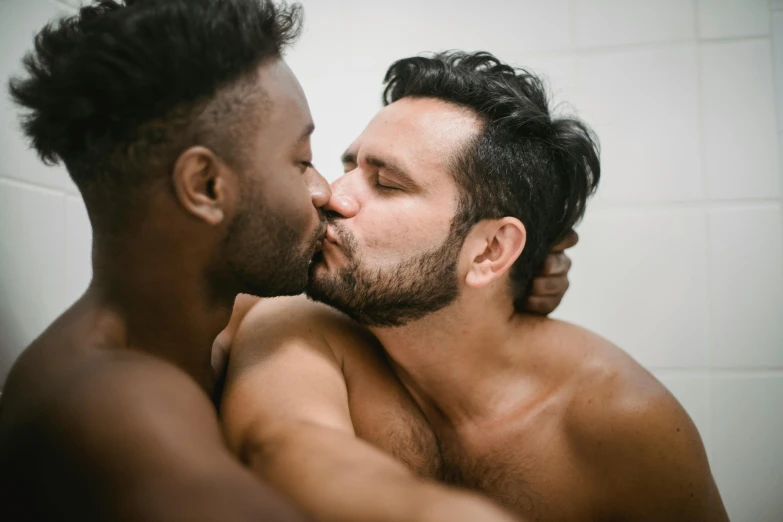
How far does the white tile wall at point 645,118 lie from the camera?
1.75 metres

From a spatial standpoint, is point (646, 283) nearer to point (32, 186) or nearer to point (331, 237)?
point (331, 237)

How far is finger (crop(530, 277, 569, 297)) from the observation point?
1353 millimetres

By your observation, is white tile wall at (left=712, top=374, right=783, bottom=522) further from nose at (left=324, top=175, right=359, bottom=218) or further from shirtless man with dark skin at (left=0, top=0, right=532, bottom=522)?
shirtless man with dark skin at (left=0, top=0, right=532, bottom=522)

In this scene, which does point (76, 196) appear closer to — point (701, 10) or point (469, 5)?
point (469, 5)

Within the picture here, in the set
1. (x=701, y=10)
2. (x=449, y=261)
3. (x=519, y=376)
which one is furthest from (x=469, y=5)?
(x=519, y=376)

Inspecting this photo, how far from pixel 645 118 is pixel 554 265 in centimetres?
65

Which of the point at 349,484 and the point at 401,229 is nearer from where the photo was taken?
the point at 349,484

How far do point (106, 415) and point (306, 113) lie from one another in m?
0.49

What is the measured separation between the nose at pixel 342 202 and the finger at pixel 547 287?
1.35 feet

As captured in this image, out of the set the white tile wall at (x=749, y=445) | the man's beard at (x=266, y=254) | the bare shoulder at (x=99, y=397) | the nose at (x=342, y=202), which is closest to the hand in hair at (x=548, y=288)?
the nose at (x=342, y=202)


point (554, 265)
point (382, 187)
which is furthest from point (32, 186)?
point (554, 265)

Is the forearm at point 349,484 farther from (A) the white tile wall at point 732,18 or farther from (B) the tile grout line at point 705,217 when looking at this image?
(A) the white tile wall at point 732,18

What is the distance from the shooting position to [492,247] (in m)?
1.31

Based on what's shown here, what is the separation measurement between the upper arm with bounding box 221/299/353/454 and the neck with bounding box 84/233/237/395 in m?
0.13
